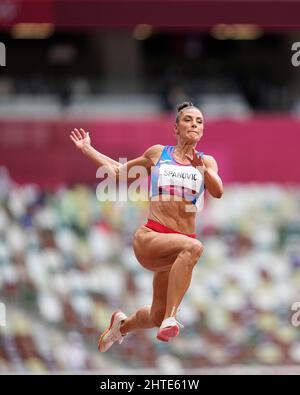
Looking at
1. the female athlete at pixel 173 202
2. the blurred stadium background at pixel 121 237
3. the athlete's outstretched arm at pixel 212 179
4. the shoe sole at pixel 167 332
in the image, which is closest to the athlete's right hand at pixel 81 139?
the female athlete at pixel 173 202

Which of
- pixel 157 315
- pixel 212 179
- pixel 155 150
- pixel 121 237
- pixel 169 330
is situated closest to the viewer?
pixel 169 330

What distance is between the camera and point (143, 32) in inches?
1211

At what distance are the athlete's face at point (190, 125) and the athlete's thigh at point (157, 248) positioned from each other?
0.74 metres

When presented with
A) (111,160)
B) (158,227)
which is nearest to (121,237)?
(111,160)

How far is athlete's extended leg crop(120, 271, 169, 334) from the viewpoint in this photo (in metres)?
9.43

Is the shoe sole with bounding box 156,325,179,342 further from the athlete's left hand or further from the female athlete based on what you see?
the athlete's left hand

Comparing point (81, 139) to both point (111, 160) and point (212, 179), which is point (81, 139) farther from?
point (212, 179)

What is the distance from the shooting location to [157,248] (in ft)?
30.6

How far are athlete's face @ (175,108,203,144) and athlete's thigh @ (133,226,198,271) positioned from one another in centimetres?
74

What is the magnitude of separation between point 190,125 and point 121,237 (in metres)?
18.4

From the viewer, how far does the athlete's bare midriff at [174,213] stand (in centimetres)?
923

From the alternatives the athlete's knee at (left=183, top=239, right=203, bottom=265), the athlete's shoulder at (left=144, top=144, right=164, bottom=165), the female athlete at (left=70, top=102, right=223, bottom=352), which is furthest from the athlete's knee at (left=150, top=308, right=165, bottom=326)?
the athlete's shoulder at (left=144, top=144, right=164, bottom=165)

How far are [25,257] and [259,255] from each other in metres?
5.29
